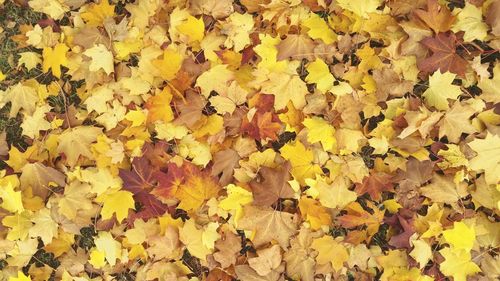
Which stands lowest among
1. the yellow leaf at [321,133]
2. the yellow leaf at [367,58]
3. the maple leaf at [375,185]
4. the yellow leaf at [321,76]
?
the maple leaf at [375,185]

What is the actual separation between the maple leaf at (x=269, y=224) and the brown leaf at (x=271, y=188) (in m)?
0.04

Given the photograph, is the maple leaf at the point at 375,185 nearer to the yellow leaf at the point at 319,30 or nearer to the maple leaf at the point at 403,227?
the maple leaf at the point at 403,227

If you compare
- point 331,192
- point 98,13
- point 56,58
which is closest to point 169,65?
point 98,13

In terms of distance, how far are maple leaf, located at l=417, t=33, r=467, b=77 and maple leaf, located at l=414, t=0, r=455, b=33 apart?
3 centimetres

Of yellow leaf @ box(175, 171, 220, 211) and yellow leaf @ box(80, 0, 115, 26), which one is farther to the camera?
yellow leaf @ box(80, 0, 115, 26)

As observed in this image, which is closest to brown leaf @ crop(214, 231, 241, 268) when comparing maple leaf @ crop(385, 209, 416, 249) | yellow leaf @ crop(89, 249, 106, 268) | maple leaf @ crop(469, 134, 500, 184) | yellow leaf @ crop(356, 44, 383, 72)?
yellow leaf @ crop(89, 249, 106, 268)

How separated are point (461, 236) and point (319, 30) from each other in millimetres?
973

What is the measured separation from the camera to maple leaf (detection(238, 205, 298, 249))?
79.4 inches

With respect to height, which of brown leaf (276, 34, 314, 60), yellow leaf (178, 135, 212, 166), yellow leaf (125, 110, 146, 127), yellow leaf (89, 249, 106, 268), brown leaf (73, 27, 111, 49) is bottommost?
yellow leaf (89, 249, 106, 268)

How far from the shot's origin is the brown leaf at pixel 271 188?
2020 mm

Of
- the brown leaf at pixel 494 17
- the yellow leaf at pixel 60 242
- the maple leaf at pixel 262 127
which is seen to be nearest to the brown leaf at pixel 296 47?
the maple leaf at pixel 262 127

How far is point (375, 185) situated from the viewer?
2012 millimetres

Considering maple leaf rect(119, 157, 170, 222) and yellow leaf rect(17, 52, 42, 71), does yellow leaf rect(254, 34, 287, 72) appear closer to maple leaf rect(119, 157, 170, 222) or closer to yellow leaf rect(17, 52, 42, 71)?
maple leaf rect(119, 157, 170, 222)

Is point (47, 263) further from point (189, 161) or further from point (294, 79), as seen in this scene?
point (294, 79)
